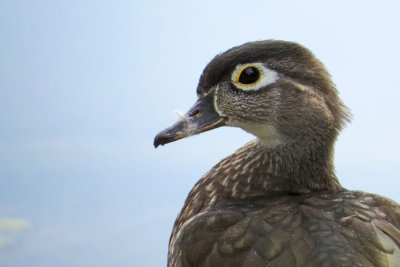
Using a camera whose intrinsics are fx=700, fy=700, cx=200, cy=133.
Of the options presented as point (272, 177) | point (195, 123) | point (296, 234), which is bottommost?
point (296, 234)

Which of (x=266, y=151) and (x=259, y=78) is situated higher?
(x=259, y=78)

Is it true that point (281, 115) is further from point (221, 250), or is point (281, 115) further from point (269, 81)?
point (221, 250)

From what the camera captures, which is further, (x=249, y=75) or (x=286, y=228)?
(x=249, y=75)

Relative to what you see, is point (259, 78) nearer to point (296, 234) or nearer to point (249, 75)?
point (249, 75)

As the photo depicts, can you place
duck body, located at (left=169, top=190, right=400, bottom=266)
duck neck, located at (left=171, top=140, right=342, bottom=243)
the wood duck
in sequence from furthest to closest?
1. duck neck, located at (left=171, top=140, right=342, bottom=243)
2. the wood duck
3. duck body, located at (left=169, top=190, right=400, bottom=266)

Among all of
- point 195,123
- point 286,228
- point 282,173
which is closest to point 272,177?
point 282,173

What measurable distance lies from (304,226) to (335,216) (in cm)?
9

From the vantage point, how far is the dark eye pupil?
2.03 metres

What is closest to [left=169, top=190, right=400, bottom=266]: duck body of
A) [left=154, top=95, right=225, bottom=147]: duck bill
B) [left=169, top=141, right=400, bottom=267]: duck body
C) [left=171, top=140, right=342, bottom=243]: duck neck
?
[left=169, top=141, right=400, bottom=267]: duck body

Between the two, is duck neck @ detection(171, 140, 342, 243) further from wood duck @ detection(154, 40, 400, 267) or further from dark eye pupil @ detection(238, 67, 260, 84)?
dark eye pupil @ detection(238, 67, 260, 84)

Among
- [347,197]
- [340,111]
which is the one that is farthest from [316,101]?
[347,197]

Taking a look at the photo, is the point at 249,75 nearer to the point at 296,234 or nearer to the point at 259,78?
the point at 259,78

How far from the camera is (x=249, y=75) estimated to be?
6.73 feet

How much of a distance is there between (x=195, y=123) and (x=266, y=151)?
0.23 metres
